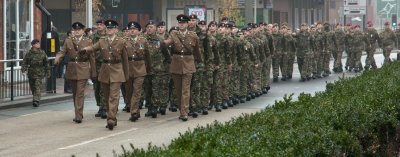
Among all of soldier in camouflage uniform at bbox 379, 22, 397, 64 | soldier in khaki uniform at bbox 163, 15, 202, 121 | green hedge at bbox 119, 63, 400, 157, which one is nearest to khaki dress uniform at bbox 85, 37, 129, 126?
soldier in khaki uniform at bbox 163, 15, 202, 121

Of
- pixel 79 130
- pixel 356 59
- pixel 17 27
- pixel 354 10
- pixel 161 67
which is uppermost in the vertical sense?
pixel 354 10

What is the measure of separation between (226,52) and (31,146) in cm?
797

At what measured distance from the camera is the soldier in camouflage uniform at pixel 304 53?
32.5 metres

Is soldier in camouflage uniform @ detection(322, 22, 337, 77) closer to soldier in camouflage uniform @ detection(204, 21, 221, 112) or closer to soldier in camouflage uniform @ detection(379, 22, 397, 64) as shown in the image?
soldier in camouflage uniform @ detection(379, 22, 397, 64)

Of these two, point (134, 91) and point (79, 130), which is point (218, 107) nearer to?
point (134, 91)

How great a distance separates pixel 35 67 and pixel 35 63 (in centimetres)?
10

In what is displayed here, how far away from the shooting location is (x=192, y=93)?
19.5 m

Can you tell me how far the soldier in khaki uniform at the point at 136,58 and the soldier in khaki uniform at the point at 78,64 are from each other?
769 mm

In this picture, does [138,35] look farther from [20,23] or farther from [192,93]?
[20,23]

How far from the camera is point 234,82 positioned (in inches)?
899

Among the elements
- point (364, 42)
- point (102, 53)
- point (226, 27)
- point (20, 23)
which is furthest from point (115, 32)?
point (364, 42)

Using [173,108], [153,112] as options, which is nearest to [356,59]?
[173,108]

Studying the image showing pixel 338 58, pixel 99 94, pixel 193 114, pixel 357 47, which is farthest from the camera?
pixel 357 47

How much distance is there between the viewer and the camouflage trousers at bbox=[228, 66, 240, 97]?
22.6 m
